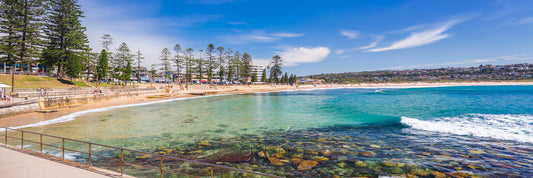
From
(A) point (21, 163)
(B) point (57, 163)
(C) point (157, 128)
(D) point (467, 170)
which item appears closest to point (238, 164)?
(B) point (57, 163)

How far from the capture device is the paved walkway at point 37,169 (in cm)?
486

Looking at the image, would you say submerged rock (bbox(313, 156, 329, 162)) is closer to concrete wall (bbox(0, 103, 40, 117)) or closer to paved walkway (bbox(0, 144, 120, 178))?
paved walkway (bbox(0, 144, 120, 178))

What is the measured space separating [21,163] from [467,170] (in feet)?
43.1

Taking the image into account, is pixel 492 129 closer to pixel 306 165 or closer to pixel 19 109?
pixel 306 165

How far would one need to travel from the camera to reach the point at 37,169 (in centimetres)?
518

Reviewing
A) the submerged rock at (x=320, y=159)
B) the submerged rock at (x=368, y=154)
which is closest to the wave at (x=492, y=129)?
the submerged rock at (x=368, y=154)

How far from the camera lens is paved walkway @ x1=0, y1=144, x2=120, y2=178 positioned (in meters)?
4.86

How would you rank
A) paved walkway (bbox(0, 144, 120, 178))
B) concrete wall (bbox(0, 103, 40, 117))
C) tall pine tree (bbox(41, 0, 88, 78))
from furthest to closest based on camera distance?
tall pine tree (bbox(41, 0, 88, 78)), concrete wall (bbox(0, 103, 40, 117)), paved walkway (bbox(0, 144, 120, 178))

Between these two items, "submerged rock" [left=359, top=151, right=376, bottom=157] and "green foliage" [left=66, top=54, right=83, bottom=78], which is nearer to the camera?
"submerged rock" [left=359, top=151, right=376, bottom=157]

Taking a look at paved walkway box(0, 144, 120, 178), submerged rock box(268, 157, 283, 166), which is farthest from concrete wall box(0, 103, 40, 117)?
submerged rock box(268, 157, 283, 166)

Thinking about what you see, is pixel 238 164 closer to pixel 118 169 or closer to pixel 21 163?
pixel 118 169

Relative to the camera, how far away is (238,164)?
784 cm

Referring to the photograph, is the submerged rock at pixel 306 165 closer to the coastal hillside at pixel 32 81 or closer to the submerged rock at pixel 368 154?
the submerged rock at pixel 368 154

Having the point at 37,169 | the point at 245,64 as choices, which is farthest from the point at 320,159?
the point at 245,64
